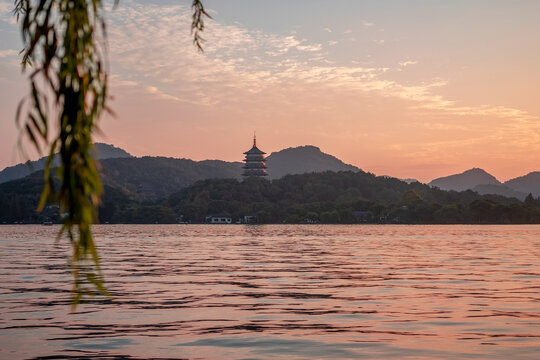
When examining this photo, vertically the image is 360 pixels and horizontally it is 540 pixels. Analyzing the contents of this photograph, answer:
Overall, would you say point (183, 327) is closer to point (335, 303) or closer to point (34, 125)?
point (335, 303)

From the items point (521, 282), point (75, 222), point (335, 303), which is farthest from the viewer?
point (521, 282)

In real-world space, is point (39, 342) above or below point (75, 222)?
below

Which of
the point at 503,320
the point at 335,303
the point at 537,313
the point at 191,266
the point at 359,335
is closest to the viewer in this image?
the point at 359,335

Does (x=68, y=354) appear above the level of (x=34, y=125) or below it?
below

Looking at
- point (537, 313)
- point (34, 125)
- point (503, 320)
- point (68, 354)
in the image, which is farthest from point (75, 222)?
point (537, 313)

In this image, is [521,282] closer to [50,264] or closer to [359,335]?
[359,335]

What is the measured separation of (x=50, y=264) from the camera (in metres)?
41.5

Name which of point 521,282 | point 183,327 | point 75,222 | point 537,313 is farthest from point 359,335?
point 521,282

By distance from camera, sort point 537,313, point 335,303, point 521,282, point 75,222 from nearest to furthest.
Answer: point 75,222 < point 537,313 < point 335,303 < point 521,282

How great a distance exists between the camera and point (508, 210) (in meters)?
197

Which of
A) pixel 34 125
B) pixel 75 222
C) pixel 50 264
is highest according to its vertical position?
pixel 34 125

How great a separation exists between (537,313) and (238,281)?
46.0ft

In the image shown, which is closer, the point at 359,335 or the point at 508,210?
the point at 359,335

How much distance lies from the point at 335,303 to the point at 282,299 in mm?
2079
